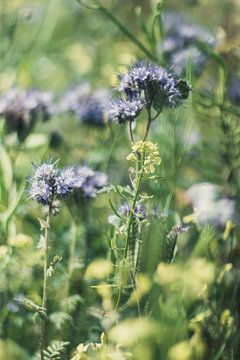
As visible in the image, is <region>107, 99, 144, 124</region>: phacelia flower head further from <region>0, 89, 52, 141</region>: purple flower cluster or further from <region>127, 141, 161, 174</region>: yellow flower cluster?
<region>0, 89, 52, 141</region>: purple flower cluster

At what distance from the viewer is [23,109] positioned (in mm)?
1757

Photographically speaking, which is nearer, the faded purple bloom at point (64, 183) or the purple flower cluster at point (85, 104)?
the faded purple bloom at point (64, 183)

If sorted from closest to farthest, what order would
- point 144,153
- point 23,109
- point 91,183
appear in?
point 144,153
point 91,183
point 23,109

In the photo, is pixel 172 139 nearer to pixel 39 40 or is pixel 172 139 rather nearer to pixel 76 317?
pixel 76 317

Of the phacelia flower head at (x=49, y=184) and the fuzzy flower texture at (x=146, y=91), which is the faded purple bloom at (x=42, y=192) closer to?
the phacelia flower head at (x=49, y=184)

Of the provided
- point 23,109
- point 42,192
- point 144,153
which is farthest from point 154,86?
point 23,109

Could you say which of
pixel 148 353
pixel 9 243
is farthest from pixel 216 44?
pixel 148 353

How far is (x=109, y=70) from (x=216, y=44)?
23.1 inches

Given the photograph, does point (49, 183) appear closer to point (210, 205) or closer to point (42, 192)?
point (42, 192)

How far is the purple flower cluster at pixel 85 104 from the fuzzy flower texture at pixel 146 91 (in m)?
0.67

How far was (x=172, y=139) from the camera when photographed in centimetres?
155

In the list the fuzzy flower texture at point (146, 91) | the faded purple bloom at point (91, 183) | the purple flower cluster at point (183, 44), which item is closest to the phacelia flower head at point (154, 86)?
the fuzzy flower texture at point (146, 91)

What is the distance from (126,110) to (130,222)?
19 centimetres

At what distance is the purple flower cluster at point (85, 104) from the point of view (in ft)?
6.23
